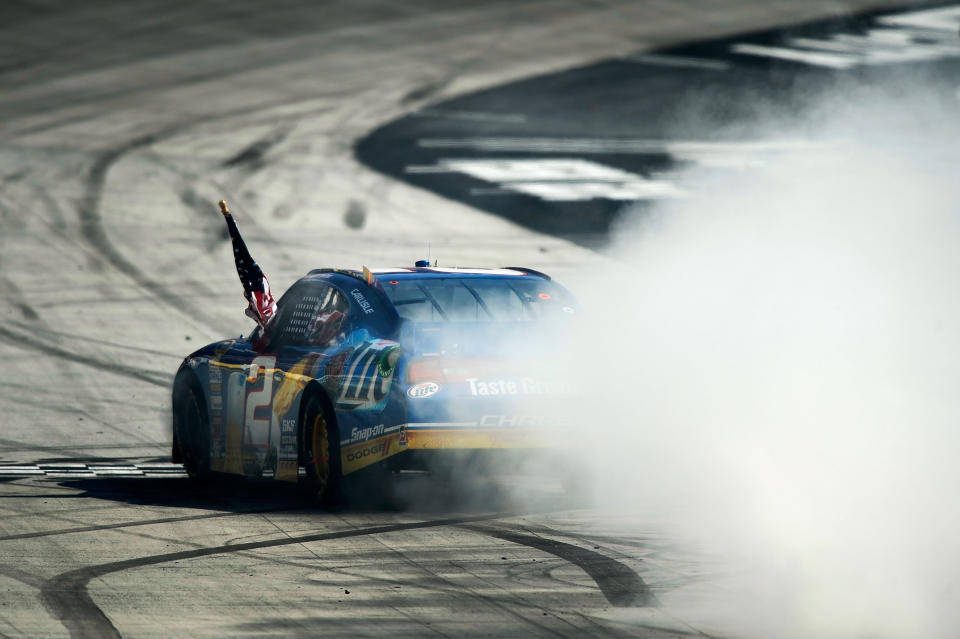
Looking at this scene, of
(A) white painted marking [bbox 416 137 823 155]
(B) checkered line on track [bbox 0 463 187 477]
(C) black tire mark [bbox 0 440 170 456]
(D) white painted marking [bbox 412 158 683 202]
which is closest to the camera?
(B) checkered line on track [bbox 0 463 187 477]

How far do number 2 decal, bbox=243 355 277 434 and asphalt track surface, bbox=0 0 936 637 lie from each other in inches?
17.2

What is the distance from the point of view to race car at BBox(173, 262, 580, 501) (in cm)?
888

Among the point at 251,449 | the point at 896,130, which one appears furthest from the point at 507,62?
the point at 251,449

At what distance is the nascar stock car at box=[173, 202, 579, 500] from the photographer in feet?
29.1

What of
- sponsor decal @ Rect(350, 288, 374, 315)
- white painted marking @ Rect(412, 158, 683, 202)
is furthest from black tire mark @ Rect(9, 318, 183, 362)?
white painted marking @ Rect(412, 158, 683, 202)

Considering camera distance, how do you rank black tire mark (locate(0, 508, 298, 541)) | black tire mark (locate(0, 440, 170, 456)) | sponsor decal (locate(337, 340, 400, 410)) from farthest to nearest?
black tire mark (locate(0, 440, 170, 456)) → sponsor decal (locate(337, 340, 400, 410)) → black tire mark (locate(0, 508, 298, 541))

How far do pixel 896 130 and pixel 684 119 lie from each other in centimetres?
1693

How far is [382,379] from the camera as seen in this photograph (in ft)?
29.4

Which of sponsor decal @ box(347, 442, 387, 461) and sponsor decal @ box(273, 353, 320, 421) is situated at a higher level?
sponsor decal @ box(273, 353, 320, 421)

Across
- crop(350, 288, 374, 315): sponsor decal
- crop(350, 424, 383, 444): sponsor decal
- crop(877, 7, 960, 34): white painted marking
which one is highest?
crop(877, 7, 960, 34): white painted marking

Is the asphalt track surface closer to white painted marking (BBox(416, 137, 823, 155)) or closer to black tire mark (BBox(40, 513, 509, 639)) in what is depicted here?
black tire mark (BBox(40, 513, 509, 639))

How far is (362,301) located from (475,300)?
0.70m

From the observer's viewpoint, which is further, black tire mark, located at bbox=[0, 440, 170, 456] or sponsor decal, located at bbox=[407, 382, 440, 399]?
black tire mark, located at bbox=[0, 440, 170, 456]

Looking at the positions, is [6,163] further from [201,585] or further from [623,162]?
[201,585]
